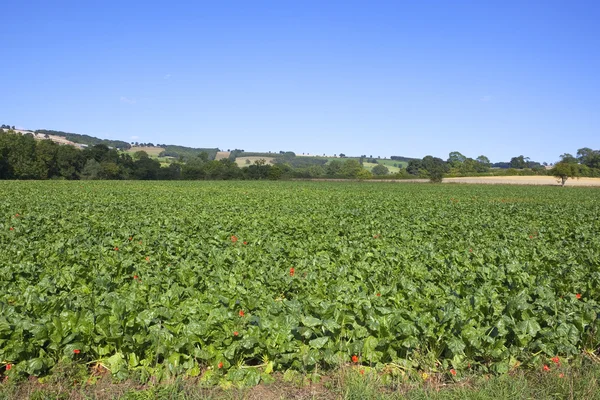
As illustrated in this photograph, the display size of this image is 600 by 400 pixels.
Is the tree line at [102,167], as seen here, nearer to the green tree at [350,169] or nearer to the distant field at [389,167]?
the green tree at [350,169]

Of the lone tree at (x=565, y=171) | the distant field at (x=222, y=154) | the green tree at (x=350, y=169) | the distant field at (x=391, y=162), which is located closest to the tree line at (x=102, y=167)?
the lone tree at (x=565, y=171)

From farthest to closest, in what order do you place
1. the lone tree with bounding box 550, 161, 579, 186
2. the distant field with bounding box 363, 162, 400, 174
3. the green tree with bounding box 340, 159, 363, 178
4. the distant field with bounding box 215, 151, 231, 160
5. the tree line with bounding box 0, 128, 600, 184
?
the distant field with bounding box 215, 151, 231, 160 < the distant field with bounding box 363, 162, 400, 174 < the green tree with bounding box 340, 159, 363, 178 < the lone tree with bounding box 550, 161, 579, 186 < the tree line with bounding box 0, 128, 600, 184

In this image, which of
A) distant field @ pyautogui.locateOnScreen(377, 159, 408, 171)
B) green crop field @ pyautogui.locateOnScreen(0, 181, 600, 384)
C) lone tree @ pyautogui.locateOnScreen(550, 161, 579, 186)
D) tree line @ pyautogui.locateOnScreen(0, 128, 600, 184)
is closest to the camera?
green crop field @ pyautogui.locateOnScreen(0, 181, 600, 384)

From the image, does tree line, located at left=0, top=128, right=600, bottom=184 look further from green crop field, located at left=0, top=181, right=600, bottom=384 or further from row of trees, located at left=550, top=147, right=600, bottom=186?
green crop field, located at left=0, top=181, right=600, bottom=384

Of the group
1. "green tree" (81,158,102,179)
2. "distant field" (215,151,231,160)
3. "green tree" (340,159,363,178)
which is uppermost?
"distant field" (215,151,231,160)

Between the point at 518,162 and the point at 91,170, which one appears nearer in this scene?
the point at 91,170

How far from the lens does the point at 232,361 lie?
196 inches

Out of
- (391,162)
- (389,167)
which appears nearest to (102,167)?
(389,167)

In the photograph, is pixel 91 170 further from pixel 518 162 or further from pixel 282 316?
pixel 518 162

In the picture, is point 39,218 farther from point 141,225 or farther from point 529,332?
point 529,332

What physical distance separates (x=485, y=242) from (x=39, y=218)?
1370 cm

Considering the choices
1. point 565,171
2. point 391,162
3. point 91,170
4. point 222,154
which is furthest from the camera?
point 391,162

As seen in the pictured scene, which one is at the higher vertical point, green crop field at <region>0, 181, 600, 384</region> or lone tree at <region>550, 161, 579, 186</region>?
lone tree at <region>550, 161, 579, 186</region>

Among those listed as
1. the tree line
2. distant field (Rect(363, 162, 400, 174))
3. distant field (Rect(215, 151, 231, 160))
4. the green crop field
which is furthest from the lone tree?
distant field (Rect(215, 151, 231, 160))
